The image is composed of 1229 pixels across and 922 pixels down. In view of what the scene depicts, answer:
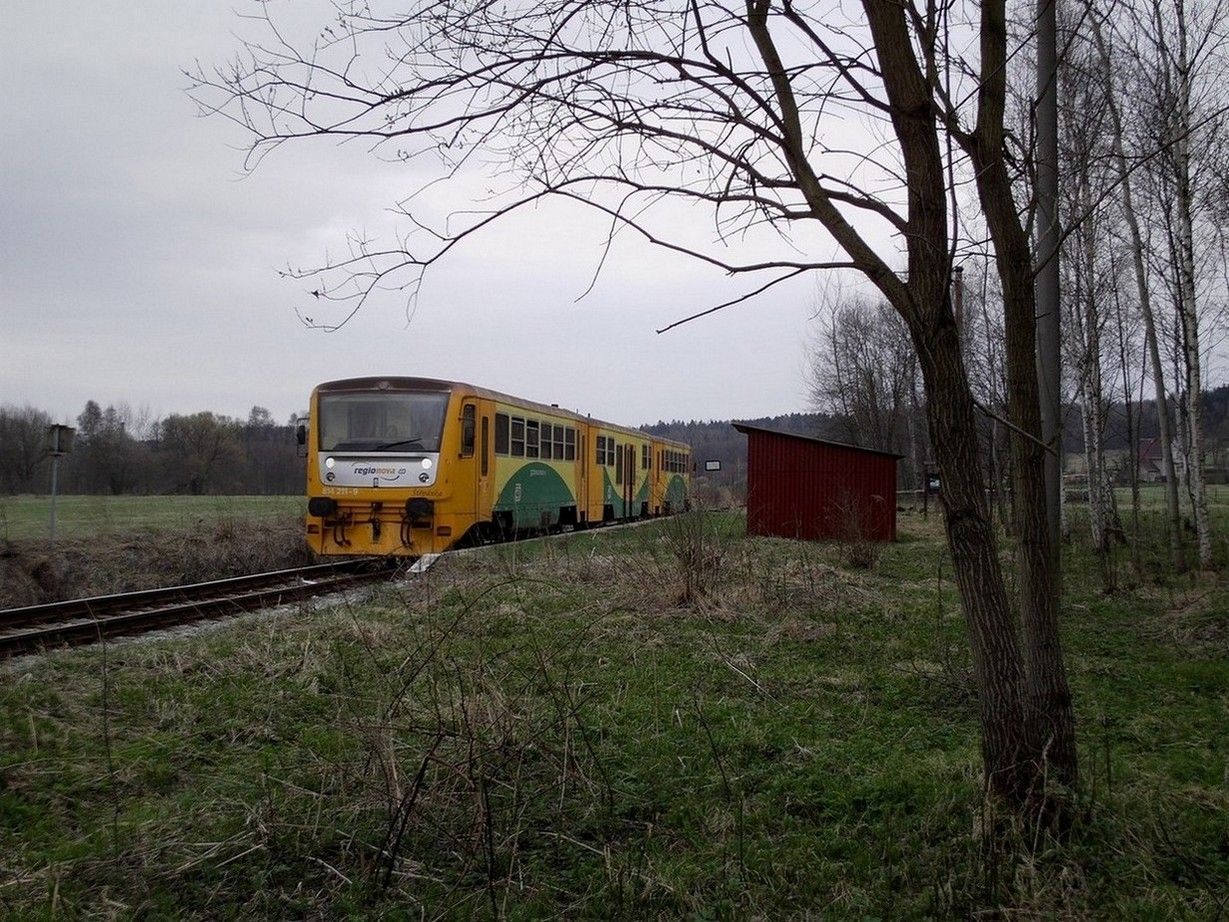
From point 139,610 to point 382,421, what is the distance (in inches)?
186

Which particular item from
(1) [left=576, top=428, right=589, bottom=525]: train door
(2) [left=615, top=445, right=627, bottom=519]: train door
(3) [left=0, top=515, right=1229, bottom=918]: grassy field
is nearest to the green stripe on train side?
(1) [left=576, top=428, right=589, bottom=525]: train door


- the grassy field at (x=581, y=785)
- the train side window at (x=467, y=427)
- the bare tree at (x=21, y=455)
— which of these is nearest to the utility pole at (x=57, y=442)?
the train side window at (x=467, y=427)

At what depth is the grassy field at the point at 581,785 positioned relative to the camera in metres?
3.19

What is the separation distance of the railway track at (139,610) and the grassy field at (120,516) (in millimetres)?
5453

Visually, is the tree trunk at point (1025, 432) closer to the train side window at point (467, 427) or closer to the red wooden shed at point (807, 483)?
the train side window at point (467, 427)

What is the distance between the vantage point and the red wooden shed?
64.7ft

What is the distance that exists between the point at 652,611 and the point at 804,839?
4.91 m

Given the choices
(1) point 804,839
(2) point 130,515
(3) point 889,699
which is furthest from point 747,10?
(2) point 130,515

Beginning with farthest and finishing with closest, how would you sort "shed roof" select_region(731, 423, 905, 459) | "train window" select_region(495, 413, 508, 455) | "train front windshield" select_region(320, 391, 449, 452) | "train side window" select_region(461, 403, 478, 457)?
1. "shed roof" select_region(731, 423, 905, 459)
2. "train window" select_region(495, 413, 508, 455)
3. "train side window" select_region(461, 403, 478, 457)
4. "train front windshield" select_region(320, 391, 449, 452)

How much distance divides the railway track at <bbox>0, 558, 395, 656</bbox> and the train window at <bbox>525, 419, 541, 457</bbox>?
503 centimetres

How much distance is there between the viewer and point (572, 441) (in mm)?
20750

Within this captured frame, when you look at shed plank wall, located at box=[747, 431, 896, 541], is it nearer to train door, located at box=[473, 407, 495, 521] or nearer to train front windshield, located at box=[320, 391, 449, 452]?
train door, located at box=[473, 407, 495, 521]

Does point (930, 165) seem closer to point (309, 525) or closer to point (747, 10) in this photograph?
point (747, 10)

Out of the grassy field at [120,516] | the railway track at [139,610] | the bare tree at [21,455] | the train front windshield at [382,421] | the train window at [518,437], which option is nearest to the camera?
the railway track at [139,610]
